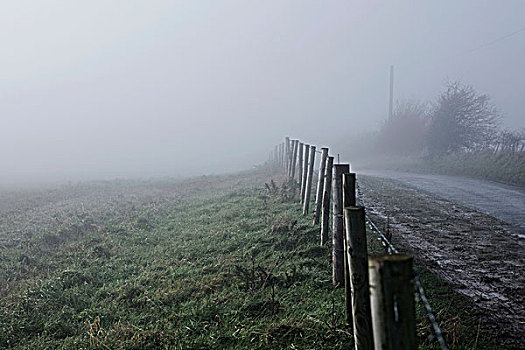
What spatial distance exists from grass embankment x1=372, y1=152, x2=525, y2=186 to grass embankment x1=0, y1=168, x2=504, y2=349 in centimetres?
1204

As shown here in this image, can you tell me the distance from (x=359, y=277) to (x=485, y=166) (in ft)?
74.9

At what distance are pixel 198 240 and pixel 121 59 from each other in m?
197

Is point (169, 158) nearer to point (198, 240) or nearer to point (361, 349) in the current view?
point (198, 240)

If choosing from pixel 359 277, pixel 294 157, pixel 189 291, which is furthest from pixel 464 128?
pixel 359 277

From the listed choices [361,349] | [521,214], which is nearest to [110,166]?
[521,214]

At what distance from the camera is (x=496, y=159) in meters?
24.4

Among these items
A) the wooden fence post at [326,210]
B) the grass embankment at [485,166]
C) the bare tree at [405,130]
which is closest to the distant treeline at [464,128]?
the grass embankment at [485,166]

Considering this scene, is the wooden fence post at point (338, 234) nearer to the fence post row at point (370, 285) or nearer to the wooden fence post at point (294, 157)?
the fence post row at point (370, 285)

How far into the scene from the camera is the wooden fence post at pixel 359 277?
3920 millimetres

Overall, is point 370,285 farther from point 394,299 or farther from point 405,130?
point 405,130

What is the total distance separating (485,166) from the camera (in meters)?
23.9

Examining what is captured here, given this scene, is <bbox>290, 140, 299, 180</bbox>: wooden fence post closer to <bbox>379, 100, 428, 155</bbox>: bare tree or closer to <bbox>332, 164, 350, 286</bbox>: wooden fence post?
<bbox>332, 164, 350, 286</bbox>: wooden fence post

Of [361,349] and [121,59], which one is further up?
[121,59]

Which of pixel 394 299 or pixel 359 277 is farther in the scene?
pixel 359 277
